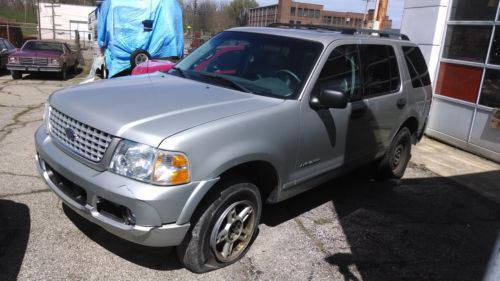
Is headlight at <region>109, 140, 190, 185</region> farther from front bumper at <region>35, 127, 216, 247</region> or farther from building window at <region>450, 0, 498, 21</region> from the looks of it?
building window at <region>450, 0, 498, 21</region>

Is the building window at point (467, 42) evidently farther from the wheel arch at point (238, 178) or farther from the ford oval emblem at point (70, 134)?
the ford oval emblem at point (70, 134)

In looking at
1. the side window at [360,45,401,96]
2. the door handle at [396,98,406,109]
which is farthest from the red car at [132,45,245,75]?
the door handle at [396,98,406,109]

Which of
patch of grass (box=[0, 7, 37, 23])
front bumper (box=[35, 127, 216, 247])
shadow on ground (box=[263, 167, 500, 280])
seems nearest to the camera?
front bumper (box=[35, 127, 216, 247])

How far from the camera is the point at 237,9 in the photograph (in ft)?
218

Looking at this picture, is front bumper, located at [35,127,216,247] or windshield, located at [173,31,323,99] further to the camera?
windshield, located at [173,31,323,99]

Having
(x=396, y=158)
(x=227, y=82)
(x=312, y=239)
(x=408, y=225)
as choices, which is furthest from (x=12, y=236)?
(x=396, y=158)

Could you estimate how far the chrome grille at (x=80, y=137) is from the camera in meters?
2.90

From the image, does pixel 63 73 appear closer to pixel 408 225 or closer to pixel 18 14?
pixel 408 225

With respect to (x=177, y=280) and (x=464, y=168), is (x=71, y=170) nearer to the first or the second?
(x=177, y=280)

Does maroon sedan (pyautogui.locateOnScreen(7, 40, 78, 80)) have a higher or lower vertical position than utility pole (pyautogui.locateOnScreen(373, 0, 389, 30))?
lower

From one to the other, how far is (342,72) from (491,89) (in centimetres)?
449

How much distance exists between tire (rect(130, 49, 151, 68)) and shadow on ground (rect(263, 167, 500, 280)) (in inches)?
273

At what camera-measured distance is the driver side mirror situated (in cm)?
352

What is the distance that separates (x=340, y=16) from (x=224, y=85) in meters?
62.4
